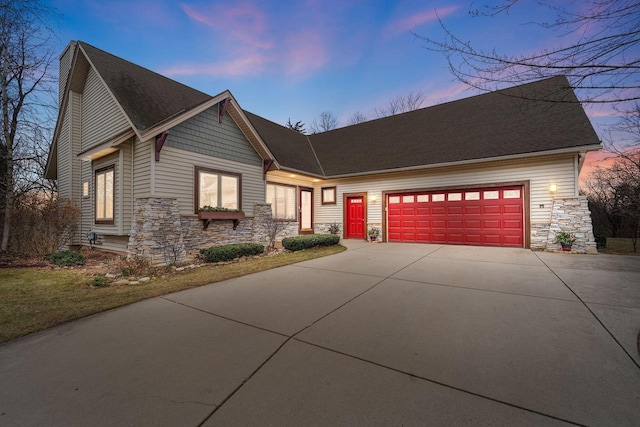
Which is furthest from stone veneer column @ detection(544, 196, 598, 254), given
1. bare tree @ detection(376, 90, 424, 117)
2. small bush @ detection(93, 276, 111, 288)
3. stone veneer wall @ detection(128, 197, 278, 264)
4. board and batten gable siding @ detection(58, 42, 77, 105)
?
board and batten gable siding @ detection(58, 42, 77, 105)

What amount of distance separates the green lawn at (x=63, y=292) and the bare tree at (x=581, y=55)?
5.94 m

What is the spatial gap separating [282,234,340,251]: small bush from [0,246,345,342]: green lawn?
2.33 m

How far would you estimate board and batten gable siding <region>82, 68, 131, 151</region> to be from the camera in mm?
8945

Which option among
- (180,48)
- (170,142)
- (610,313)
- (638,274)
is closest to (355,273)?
(610,313)

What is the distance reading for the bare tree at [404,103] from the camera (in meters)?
23.5

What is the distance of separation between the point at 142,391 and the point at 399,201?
39.5 ft

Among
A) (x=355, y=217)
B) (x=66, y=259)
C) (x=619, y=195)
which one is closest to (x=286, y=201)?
(x=355, y=217)

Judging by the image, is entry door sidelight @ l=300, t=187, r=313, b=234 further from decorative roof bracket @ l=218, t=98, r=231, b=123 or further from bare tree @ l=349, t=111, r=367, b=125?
bare tree @ l=349, t=111, r=367, b=125

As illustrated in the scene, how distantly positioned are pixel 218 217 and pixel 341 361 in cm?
722

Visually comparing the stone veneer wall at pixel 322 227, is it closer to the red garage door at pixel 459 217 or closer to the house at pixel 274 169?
the house at pixel 274 169

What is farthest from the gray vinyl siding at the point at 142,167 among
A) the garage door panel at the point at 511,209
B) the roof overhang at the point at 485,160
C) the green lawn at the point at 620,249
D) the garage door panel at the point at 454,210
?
the green lawn at the point at 620,249

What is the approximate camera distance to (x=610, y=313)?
3623mm

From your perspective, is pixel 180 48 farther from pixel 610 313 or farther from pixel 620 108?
pixel 610 313

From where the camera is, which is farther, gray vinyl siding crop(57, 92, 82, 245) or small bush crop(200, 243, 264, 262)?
gray vinyl siding crop(57, 92, 82, 245)
